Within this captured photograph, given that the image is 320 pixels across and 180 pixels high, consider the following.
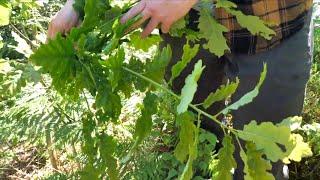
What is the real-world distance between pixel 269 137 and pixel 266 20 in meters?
0.48

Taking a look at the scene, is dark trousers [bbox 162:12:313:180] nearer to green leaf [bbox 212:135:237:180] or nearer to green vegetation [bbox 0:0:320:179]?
green vegetation [bbox 0:0:320:179]

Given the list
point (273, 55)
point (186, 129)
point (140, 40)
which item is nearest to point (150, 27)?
point (140, 40)

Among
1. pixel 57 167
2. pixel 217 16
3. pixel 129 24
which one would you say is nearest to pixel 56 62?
pixel 129 24

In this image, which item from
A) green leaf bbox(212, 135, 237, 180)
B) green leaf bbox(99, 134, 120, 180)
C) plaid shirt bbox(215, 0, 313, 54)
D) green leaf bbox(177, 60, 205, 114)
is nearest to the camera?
green leaf bbox(177, 60, 205, 114)

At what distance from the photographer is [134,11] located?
73 cm

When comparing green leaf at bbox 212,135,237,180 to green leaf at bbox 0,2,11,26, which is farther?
green leaf at bbox 0,2,11,26

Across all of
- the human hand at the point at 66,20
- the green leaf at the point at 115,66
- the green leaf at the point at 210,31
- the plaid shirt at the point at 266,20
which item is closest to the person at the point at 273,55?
the plaid shirt at the point at 266,20

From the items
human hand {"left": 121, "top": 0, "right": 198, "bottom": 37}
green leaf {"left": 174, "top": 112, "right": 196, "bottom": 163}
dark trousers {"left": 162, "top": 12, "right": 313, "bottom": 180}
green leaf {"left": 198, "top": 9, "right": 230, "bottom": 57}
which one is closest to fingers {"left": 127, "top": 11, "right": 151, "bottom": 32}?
human hand {"left": 121, "top": 0, "right": 198, "bottom": 37}

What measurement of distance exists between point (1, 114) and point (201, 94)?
509mm

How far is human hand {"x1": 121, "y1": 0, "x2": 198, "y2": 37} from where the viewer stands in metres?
0.73

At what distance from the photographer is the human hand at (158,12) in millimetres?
730

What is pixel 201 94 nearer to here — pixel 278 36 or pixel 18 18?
pixel 278 36

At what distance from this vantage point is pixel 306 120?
60.1 inches

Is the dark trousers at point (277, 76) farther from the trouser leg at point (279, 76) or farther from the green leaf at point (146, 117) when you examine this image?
the green leaf at point (146, 117)
